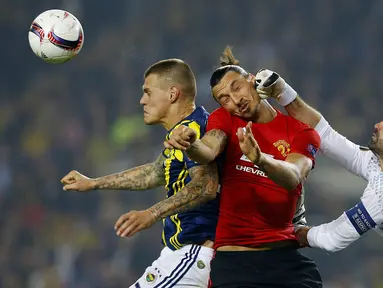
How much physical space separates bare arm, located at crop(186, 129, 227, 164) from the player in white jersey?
302mm

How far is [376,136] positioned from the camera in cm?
437

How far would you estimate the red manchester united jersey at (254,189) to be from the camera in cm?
405

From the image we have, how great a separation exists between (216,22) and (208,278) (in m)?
5.96

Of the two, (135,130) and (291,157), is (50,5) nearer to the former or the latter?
(135,130)

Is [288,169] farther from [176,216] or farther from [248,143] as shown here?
[176,216]

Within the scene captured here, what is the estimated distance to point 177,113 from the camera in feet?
14.7

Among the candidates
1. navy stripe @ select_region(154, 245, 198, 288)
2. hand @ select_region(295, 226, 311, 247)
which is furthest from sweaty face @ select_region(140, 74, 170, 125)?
hand @ select_region(295, 226, 311, 247)

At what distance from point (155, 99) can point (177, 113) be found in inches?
5.0

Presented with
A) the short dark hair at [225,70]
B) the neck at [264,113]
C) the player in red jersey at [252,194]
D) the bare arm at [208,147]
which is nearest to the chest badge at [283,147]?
the player in red jersey at [252,194]

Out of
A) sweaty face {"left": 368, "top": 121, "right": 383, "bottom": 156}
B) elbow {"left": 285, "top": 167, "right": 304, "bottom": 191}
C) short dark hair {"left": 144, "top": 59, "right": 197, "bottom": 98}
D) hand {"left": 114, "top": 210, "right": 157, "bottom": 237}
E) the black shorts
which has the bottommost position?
the black shorts

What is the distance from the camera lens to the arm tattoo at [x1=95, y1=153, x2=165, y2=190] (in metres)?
4.65

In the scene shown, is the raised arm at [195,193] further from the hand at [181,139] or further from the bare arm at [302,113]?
the bare arm at [302,113]

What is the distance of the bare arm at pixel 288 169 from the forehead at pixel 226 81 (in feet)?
1.36

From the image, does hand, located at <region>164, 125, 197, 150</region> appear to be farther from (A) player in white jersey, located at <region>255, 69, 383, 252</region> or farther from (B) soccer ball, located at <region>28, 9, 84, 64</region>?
(B) soccer ball, located at <region>28, 9, 84, 64</region>
